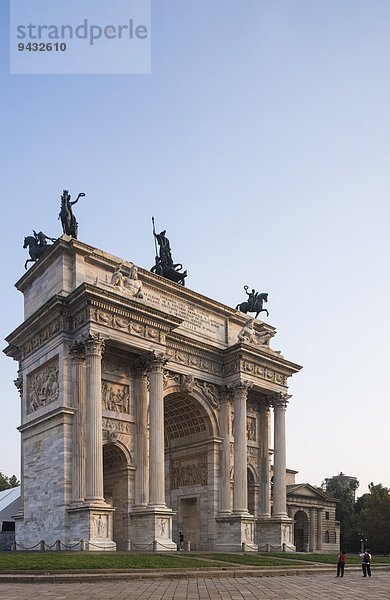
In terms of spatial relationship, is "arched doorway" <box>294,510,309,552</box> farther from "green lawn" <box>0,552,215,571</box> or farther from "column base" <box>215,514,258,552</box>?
"green lawn" <box>0,552,215,571</box>

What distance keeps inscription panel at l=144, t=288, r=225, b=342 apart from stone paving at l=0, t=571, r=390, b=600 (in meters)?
19.4

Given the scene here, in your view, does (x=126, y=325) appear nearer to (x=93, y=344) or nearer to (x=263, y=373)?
(x=93, y=344)

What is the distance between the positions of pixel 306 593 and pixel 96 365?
53.5ft

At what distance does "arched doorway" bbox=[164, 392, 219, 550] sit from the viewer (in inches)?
1669

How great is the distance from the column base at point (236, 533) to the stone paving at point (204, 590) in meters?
15.4

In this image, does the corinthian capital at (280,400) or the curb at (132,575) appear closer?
the curb at (132,575)

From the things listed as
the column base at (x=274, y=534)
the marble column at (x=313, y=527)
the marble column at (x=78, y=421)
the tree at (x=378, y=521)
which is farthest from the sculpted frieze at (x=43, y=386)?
the tree at (x=378, y=521)

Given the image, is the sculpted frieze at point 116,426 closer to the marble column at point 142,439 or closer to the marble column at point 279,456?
the marble column at point 142,439

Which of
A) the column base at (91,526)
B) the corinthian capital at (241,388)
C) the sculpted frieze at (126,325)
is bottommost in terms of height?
the column base at (91,526)

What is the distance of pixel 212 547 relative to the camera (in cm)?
4088

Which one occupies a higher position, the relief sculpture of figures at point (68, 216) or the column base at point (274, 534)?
the relief sculpture of figures at point (68, 216)

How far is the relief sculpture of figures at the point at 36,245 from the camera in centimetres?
3956

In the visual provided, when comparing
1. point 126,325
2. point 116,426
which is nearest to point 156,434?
point 116,426

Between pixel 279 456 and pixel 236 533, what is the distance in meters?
7.14
